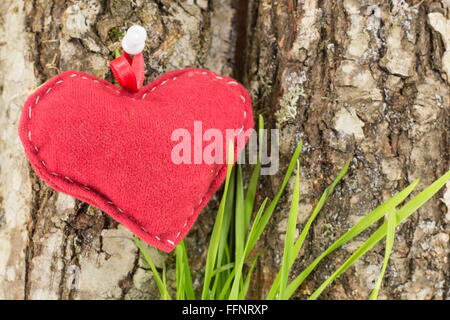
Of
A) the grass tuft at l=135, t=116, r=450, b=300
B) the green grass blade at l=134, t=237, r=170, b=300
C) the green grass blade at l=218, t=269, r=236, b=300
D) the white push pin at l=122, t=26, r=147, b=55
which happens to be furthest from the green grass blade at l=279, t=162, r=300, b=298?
the white push pin at l=122, t=26, r=147, b=55

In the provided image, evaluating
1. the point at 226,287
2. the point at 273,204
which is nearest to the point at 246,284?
the point at 226,287

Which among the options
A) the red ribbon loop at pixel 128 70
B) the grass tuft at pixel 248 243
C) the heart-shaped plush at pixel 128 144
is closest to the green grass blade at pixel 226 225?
the grass tuft at pixel 248 243

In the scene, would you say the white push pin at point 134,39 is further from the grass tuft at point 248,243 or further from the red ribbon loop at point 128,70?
the grass tuft at point 248,243

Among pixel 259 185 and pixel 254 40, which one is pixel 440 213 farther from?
pixel 254 40

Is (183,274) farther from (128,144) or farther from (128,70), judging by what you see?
(128,70)
